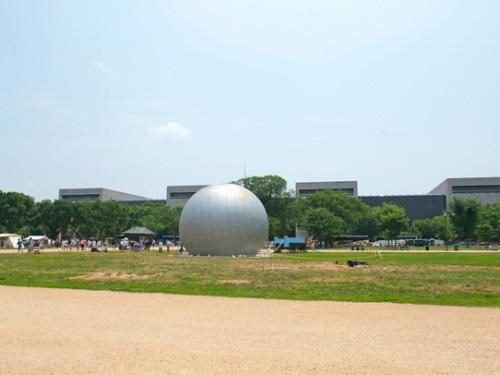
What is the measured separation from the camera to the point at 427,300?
51.8 ft

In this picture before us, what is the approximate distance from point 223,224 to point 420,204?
335 ft

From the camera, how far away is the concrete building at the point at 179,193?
503ft

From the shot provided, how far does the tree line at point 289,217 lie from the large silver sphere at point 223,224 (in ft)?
137

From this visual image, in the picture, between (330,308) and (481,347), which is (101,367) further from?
(330,308)

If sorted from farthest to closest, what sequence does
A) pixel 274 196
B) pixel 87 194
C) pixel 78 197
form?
pixel 78 197, pixel 87 194, pixel 274 196

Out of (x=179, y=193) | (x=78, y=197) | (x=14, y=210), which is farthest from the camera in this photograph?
(x=78, y=197)

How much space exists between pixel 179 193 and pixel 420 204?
7444cm

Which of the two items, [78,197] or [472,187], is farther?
[78,197]

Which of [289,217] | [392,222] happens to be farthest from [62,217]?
[392,222]

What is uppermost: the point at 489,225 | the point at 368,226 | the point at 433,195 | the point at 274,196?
the point at 433,195

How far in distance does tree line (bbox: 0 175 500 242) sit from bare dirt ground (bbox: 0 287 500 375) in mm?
74332

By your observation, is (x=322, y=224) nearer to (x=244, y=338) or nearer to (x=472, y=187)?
(x=472, y=187)

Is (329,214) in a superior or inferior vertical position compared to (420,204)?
inferior

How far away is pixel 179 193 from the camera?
155125mm
